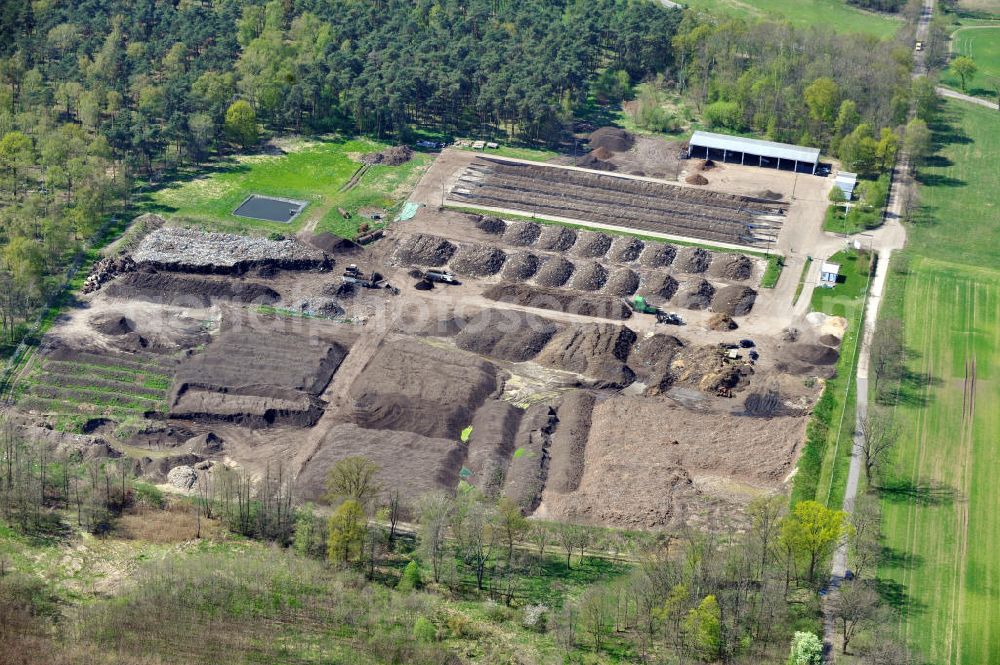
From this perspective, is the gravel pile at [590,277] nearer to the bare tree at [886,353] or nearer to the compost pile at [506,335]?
the compost pile at [506,335]

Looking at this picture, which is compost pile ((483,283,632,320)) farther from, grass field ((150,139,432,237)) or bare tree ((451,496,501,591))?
bare tree ((451,496,501,591))

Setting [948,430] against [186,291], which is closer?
[948,430]

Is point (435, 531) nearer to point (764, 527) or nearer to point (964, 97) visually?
point (764, 527)

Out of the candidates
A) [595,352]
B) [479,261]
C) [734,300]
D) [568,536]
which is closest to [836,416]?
[734,300]

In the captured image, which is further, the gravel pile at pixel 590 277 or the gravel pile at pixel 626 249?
the gravel pile at pixel 626 249

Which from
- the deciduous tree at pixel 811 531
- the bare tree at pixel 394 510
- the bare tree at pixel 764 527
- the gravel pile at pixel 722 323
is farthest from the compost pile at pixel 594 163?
the deciduous tree at pixel 811 531

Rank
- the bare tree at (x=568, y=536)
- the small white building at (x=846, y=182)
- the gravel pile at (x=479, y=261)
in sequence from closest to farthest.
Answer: the bare tree at (x=568, y=536) < the gravel pile at (x=479, y=261) < the small white building at (x=846, y=182)
